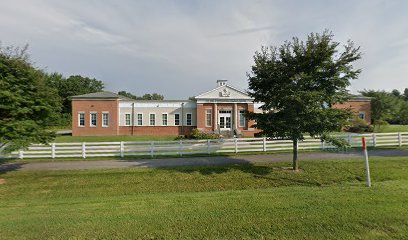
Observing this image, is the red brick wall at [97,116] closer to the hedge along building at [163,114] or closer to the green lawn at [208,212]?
the hedge along building at [163,114]

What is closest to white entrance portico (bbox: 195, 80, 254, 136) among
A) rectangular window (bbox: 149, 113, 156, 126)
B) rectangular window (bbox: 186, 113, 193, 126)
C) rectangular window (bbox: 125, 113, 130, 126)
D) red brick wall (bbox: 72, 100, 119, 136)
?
rectangular window (bbox: 186, 113, 193, 126)

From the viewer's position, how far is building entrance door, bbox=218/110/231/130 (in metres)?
31.0

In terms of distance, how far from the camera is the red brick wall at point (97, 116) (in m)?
31.1

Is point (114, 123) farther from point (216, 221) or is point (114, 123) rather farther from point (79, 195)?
point (216, 221)

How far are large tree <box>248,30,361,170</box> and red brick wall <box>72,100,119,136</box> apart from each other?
26.0 metres

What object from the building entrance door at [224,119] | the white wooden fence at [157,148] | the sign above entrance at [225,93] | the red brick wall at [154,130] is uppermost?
the sign above entrance at [225,93]

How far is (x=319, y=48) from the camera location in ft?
29.3

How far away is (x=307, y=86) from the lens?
364 inches

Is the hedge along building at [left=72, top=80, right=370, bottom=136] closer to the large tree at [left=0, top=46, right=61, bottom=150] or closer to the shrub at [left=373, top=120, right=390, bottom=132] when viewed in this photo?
the shrub at [left=373, top=120, right=390, bottom=132]

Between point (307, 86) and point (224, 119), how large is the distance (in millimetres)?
21904

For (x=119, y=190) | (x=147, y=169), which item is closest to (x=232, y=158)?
(x=147, y=169)

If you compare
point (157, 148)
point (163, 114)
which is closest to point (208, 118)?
point (163, 114)

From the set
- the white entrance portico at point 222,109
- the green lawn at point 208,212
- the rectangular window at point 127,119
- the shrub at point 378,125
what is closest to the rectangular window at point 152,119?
the rectangular window at point 127,119

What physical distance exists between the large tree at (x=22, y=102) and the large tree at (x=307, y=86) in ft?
30.8
